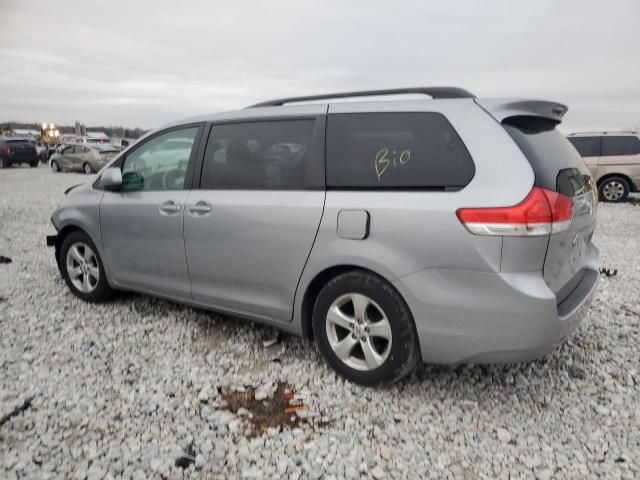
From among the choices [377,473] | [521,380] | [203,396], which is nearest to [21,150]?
[203,396]

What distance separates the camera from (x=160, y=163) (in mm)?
3945

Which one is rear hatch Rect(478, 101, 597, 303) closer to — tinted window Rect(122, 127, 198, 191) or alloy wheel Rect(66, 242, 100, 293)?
tinted window Rect(122, 127, 198, 191)

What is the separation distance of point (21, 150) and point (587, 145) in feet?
87.6

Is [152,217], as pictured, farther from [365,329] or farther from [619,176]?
[619,176]

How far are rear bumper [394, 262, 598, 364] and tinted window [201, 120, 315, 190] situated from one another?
1067 millimetres

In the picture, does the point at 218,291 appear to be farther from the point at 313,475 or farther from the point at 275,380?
the point at 313,475

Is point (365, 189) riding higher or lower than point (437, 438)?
higher

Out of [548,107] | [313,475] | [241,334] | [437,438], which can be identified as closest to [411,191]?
[548,107]

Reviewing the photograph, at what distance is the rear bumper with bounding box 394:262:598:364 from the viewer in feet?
7.98

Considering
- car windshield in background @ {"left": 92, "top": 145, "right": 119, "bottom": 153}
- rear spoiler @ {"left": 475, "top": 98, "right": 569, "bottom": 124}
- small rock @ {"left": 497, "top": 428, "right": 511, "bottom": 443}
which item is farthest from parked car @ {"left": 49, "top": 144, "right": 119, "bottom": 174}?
small rock @ {"left": 497, "top": 428, "right": 511, "bottom": 443}

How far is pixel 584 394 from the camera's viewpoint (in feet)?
9.84

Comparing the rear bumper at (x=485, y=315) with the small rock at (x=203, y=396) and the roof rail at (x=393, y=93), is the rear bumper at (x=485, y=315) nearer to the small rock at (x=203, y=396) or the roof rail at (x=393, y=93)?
the roof rail at (x=393, y=93)

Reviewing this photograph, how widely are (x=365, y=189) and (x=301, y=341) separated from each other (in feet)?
4.81

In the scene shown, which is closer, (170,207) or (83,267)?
(170,207)
